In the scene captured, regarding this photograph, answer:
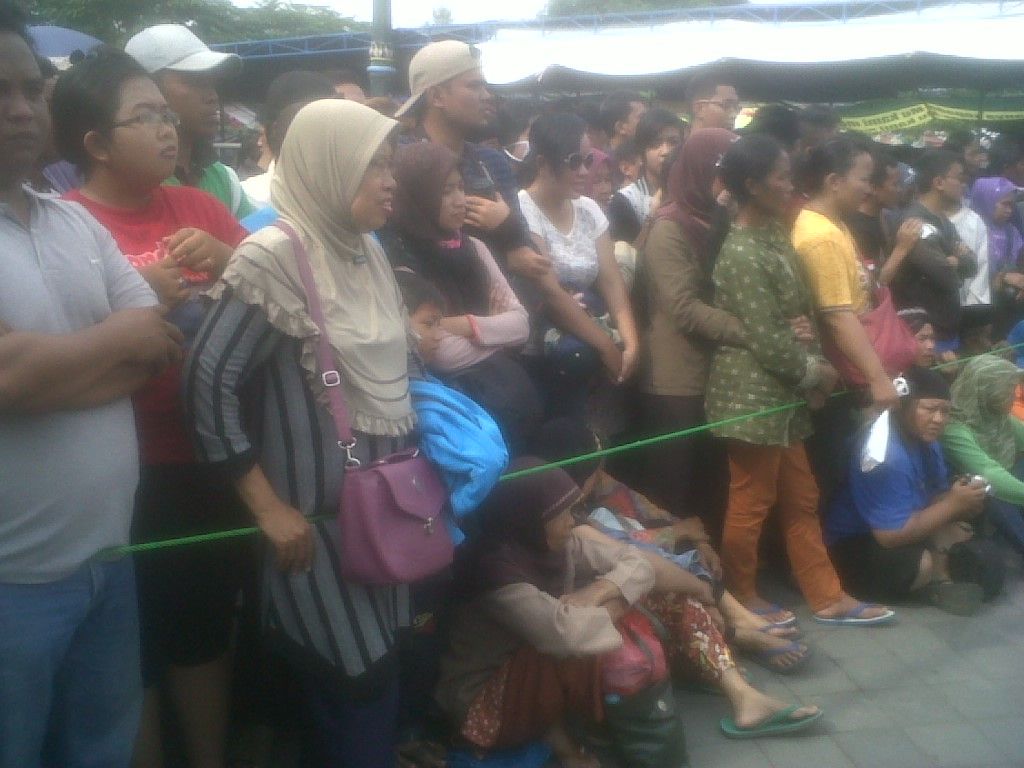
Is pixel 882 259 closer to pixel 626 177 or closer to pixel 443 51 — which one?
pixel 626 177

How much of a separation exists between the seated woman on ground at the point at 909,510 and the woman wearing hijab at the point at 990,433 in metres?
0.23

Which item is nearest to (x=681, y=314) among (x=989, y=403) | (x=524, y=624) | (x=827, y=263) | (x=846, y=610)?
(x=827, y=263)

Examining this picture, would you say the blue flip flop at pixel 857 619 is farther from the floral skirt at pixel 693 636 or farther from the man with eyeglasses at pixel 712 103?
the man with eyeglasses at pixel 712 103

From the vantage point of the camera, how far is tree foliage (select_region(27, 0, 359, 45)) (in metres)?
21.4

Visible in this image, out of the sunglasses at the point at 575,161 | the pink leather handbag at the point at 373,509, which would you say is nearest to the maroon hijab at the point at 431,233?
the pink leather handbag at the point at 373,509

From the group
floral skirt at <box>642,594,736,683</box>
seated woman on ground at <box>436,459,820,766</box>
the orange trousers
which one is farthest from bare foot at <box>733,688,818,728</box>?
the orange trousers

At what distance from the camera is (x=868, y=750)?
3234 mm

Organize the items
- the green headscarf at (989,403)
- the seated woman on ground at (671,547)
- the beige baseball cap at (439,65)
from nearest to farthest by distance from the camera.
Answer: the seated woman on ground at (671,547), the beige baseball cap at (439,65), the green headscarf at (989,403)

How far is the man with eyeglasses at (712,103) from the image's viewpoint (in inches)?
212

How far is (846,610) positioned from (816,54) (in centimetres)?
1063

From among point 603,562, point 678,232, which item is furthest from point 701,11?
point 603,562

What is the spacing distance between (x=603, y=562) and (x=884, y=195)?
108 inches

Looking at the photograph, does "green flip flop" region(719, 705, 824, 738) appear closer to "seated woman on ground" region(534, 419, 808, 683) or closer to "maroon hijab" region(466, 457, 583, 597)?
"seated woman on ground" region(534, 419, 808, 683)

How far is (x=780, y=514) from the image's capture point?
13.7 ft
